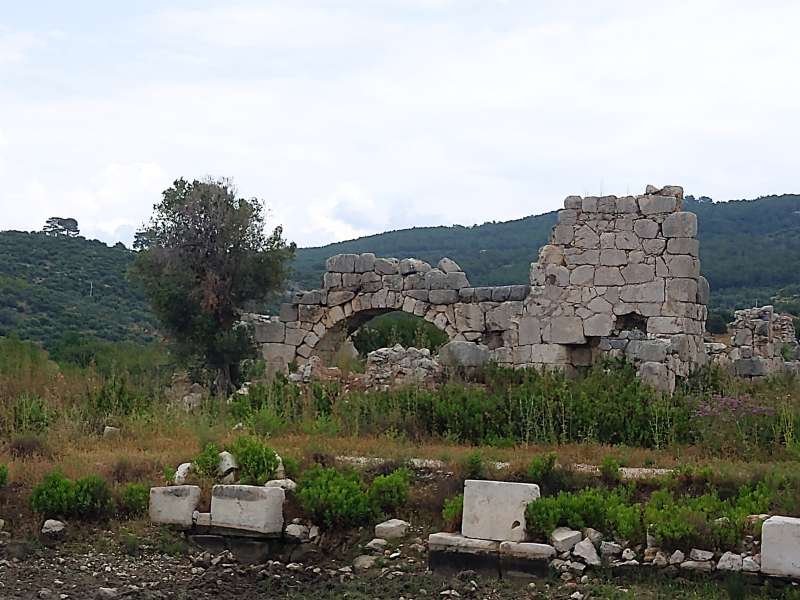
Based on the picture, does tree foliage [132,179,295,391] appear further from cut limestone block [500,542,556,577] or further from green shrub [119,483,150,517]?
cut limestone block [500,542,556,577]

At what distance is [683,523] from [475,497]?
148 centimetres

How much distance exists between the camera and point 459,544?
7.82 meters

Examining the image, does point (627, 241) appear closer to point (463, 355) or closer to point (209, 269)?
point (463, 355)

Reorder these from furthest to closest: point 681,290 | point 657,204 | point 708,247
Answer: point 708,247 → point 657,204 → point 681,290

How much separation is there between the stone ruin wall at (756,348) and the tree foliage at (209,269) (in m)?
7.68

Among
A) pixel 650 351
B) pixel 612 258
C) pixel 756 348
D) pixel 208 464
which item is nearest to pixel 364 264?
pixel 612 258

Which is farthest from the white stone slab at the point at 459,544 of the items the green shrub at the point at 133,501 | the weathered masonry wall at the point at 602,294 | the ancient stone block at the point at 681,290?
the ancient stone block at the point at 681,290

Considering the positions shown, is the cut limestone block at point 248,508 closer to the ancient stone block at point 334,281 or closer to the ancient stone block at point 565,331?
the ancient stone block at point 565,331

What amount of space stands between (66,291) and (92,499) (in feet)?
89.5

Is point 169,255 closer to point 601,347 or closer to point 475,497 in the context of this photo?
point 601,347

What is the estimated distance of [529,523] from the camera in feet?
25.6

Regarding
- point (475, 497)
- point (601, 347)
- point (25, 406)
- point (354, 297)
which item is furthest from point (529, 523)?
point (354, 297)

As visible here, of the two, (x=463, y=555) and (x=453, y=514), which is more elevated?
(x=453, y=514)

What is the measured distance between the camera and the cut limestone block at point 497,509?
7789mm
